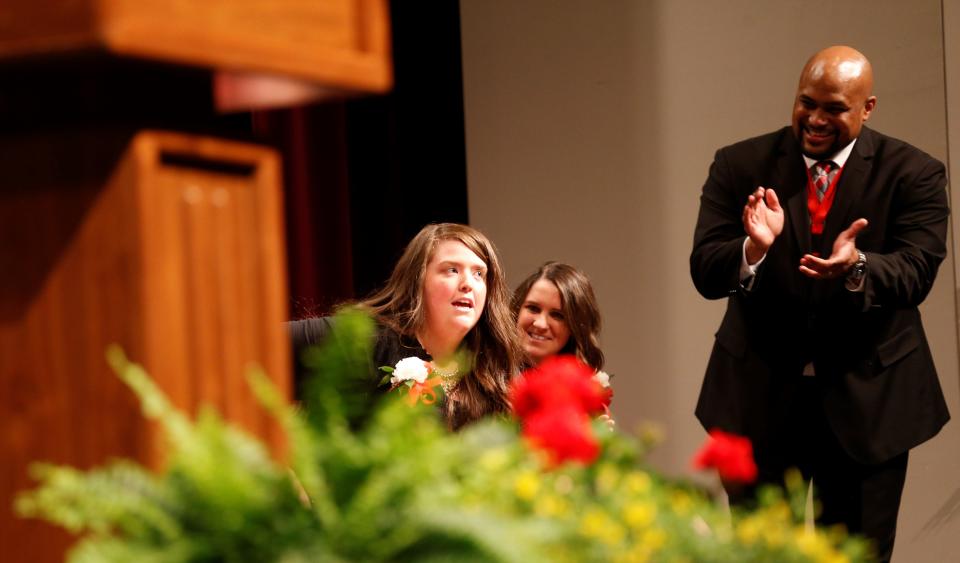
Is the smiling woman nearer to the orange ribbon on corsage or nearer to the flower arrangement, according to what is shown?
the orange ribbon on corsage

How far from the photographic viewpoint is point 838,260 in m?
2.65

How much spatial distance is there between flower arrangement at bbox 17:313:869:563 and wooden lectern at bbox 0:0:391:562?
0.04 metres

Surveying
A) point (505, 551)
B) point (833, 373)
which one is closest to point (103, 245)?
point (505, 551)

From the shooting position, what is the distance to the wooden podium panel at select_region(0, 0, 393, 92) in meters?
0.89

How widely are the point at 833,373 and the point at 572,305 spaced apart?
27.4 inches

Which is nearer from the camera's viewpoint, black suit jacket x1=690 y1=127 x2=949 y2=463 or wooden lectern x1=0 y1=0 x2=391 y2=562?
wooden lectern x1=0 y1=0 x2=391 y2=562

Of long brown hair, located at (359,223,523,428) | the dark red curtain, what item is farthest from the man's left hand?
the dark red curtain

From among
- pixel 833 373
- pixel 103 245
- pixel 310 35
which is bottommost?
pixel 833 373

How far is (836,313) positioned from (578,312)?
2.26 feet

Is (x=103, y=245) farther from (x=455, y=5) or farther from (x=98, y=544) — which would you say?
(x=455, y=5)

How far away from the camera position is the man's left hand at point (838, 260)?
266 cm

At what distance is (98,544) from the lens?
844 mm

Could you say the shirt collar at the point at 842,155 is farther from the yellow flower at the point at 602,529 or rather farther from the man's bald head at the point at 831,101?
the yellow flower at the point at 602,529

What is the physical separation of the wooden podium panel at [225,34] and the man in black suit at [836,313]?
6.02 feet
